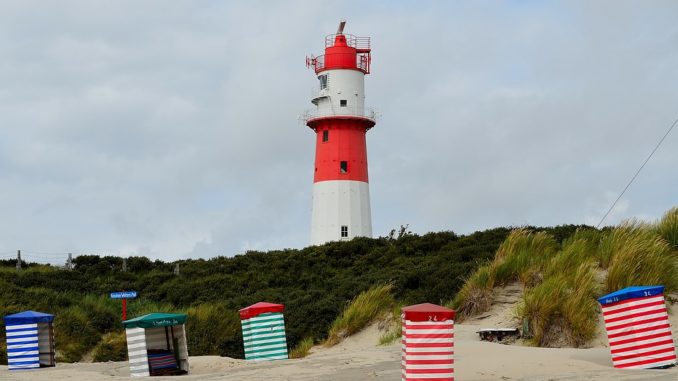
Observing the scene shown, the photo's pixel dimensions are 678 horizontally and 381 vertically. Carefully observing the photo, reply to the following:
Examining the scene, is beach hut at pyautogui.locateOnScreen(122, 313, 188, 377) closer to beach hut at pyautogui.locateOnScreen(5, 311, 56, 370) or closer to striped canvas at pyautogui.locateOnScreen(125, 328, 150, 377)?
striped canvas at pyautogui.locateOnScreen(125, 328, 150, 377)

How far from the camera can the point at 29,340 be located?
16.9 metres

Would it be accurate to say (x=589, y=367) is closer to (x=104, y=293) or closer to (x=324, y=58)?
(x=104, y=293)

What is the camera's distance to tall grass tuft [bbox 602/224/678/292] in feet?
54.0

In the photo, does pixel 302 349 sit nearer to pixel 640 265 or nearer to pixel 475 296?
pixel 475 296

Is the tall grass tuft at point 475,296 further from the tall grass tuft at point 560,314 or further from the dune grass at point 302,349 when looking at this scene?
the dune grass at point 302,349

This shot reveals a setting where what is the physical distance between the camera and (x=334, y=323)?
1947 cm

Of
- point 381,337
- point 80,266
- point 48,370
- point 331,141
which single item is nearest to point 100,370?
point 48,370

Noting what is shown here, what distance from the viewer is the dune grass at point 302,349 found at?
58.7ft

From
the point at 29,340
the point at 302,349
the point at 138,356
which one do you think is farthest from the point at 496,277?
the point at 29,340

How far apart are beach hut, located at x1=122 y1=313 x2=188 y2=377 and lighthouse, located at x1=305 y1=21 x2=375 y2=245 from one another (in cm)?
2101

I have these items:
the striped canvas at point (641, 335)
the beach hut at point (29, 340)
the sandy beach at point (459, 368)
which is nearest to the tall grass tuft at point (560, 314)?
the sandy beach at point (459, 368)

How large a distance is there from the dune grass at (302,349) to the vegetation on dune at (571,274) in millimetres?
3028

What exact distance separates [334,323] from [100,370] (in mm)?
5320

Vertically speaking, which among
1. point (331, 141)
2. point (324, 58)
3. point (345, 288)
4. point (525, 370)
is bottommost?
point (525, 370)
